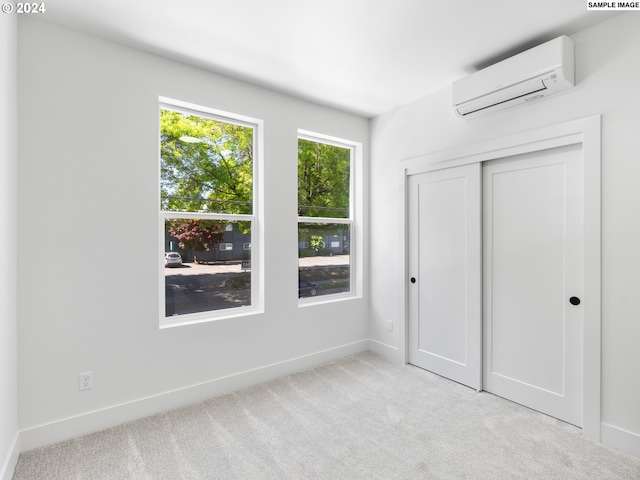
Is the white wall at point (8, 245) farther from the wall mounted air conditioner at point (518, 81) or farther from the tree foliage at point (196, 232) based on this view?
the wall mounted air conditioner at point (518, 81)

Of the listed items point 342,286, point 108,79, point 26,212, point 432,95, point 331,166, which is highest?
point 432,95

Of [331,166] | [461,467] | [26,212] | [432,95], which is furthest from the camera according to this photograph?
[331,166]

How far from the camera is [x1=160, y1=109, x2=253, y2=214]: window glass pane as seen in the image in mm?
2766

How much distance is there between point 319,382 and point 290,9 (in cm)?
286

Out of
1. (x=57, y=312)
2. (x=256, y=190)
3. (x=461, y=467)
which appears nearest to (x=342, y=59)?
(x=256, y=190)

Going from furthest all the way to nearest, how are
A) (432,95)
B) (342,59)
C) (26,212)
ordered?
(432,95) < (342,59) < (26,212)

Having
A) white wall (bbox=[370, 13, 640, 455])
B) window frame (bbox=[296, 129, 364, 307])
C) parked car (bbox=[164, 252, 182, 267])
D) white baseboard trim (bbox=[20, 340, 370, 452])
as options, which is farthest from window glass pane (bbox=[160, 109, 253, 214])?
white wall (bbox=[370, 13, 640, 455])

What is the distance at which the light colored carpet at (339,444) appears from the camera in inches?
76.4

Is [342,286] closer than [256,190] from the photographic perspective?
No

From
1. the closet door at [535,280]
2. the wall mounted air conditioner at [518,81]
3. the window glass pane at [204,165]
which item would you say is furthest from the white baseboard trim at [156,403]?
the wall mounted air conditioner at [518,81]

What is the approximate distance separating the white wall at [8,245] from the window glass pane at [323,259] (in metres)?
2.20

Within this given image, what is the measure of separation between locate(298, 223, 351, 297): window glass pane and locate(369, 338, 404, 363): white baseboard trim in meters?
0.66

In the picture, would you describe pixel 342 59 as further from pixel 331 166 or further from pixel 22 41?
pixel 22 41

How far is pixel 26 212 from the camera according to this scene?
83.2 inches
